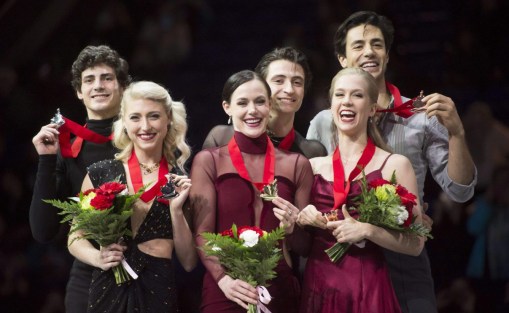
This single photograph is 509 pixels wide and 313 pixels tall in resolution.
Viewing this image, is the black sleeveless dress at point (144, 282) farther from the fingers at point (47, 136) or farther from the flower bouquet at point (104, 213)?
the fingers at point (47, 136)

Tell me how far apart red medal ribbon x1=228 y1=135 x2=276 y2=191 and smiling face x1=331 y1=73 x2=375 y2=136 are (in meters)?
0.33

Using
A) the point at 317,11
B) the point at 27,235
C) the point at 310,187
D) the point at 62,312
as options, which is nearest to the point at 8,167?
the point at 27,235

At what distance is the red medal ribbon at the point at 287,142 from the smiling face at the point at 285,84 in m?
0.12

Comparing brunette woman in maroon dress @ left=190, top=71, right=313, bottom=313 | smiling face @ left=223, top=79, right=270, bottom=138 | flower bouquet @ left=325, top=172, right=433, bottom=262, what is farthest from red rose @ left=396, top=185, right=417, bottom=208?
smiling face @ left=223, top=79, right=270, bottom=138

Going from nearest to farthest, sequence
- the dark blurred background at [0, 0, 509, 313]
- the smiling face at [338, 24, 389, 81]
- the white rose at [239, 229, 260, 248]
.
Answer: the white rose at [239, 229, 260, 248] → the smiling face at [338, 24, 389, 81] → the dark blurred background at [0, 0, 509, 313]

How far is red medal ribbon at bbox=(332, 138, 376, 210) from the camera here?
4.51 m

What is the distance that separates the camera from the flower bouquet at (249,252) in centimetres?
427

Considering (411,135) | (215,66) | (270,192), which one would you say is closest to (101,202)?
(270,192)

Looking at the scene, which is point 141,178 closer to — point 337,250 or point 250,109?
point 250,109

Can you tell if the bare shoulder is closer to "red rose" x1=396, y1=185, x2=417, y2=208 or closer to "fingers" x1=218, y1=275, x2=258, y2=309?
"red rose" x1=396, y1=185, x2=417, y2=208

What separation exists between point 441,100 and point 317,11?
177 inches

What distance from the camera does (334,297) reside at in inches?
176

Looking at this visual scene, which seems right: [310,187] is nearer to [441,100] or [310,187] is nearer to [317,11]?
[441,100]

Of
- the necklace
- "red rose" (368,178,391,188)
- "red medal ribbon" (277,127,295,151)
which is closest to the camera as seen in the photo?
"red rose" (368,178,391,188)
